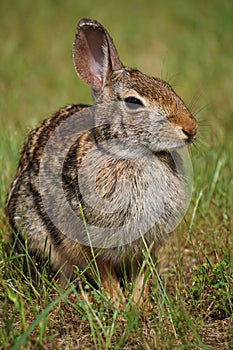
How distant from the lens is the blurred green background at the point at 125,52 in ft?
22.5

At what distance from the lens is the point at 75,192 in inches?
149

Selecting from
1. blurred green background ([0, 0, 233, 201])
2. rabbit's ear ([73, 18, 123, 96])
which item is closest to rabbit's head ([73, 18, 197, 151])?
rabbit's ear ([73, 18, 123, 96])

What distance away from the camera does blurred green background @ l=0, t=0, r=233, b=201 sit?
22.5 feet

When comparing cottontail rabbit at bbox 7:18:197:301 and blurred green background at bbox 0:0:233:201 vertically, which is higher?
blurred green background at bbox 0:0:233:201

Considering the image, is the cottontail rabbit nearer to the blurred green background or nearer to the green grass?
the green grass

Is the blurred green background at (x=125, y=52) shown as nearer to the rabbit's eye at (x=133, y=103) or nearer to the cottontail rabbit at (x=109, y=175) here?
the cottontail rabbit at (x=109, y=175)

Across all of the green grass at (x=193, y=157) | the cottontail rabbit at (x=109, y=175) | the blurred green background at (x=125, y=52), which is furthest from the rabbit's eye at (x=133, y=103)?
the blurred green background at (x=125, y=52)

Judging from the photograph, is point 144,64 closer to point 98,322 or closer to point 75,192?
point 75,192

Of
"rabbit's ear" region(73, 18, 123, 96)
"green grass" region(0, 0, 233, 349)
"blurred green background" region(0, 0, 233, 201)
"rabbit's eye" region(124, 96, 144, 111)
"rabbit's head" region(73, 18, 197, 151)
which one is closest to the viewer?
"green grass" region(0, 0, 233, 349)

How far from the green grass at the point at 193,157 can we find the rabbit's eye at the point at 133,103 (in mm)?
776

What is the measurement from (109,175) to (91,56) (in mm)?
863

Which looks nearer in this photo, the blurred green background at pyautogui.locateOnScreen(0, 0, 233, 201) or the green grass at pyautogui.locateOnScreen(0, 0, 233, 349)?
the green grass at pyautogui.locateOnScreen(0, 0, 233, 349)

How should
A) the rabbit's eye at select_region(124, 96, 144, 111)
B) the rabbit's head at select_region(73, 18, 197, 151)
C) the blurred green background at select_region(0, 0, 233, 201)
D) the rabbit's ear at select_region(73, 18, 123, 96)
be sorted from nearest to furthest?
the rabbit's head at select_region(73, 18, 197, 151)
the rabbit's eye at select_region(124, 96, 144, 111)
the rabbit's ear at select_region(73, 18, 123, 96)
the blurred green background at select_region(0, 0, 233, 201)

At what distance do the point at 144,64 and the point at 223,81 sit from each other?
1085 millimetres
